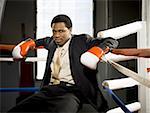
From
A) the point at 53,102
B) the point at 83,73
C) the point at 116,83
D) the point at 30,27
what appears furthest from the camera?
the point at 30,27

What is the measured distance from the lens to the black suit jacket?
2.20 ft

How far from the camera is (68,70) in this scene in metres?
0.68

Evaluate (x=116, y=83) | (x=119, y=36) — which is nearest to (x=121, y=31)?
(x=119, y=36)

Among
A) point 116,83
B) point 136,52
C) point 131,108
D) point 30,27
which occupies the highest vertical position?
point 30,27

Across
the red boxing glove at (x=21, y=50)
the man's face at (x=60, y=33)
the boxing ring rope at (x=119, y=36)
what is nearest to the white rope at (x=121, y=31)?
the boxing ring rope at (x=119, y=36)

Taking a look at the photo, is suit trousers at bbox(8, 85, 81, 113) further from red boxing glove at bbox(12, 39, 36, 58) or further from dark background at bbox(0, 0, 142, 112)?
dark background at bbox(0, 0, 142, 112)

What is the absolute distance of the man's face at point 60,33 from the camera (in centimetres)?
68

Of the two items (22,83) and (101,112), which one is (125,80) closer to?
(101,112)

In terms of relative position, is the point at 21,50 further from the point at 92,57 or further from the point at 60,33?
the point at 92,57

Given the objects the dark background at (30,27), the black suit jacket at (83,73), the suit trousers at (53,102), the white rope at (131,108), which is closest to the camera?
the suit trousers at (53,102)

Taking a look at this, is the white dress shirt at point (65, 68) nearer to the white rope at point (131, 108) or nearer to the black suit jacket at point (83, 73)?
the black suit jacket at point (83, 73)

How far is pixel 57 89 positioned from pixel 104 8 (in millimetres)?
506

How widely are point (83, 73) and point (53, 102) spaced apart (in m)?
0.14

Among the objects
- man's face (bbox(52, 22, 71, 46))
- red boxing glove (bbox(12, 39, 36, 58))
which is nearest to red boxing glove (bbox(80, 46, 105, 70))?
man's face (bbox(52, 22, 71, 46))
